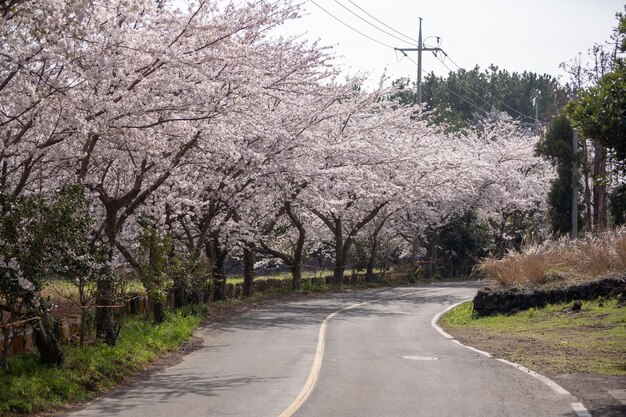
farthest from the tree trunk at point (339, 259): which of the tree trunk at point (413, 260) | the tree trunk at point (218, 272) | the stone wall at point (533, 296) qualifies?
the stone wall at point (533, 296)

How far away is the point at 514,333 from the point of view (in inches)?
814

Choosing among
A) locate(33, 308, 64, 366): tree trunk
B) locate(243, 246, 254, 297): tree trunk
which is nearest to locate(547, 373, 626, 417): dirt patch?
locate(33, 308, 64, 366): tree trunk

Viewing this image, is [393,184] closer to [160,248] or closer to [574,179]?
[574,179]

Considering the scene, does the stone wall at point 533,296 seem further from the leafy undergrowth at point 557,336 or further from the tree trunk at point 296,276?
the tree trunk at point 296,276

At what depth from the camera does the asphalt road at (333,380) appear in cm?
1082

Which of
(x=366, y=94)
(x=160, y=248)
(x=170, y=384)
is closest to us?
(x=170, y=384)

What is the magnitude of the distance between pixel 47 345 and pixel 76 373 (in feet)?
2.10

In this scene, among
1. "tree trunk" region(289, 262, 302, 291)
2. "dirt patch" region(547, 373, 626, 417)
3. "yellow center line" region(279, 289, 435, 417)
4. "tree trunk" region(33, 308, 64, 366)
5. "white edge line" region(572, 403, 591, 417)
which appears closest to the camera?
"white edge line" region(572, 403, 591, 417)

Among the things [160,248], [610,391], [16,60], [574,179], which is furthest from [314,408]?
[574,179]

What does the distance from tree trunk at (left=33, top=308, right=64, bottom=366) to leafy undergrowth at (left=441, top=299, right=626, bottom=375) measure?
800 cm

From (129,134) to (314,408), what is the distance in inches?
251

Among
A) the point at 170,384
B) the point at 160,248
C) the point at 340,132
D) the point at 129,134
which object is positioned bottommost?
the point at 170,384

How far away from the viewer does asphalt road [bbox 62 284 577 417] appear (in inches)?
426

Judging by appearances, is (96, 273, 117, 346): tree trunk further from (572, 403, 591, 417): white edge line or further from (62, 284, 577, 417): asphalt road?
(572, 403, 591, 417): white edge line
